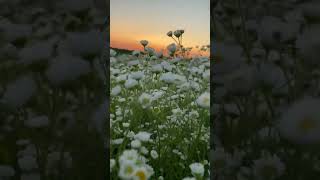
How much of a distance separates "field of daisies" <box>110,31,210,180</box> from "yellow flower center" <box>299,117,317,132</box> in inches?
10.2

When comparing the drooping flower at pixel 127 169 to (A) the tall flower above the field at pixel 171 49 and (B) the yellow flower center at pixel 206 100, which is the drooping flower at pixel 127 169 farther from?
(A) the tall flower above the field at pixel 171 49

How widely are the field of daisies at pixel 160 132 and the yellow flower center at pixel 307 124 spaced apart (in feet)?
0.85

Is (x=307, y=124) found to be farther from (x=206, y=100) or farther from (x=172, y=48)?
(x=172, y=48)

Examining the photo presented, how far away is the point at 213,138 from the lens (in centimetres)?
135

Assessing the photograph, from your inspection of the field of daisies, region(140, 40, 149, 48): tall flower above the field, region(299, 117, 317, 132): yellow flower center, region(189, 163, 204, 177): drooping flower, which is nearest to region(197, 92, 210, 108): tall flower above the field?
the field of daisies

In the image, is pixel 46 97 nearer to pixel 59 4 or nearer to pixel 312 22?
pixel 59 4

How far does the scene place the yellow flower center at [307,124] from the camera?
1.22m

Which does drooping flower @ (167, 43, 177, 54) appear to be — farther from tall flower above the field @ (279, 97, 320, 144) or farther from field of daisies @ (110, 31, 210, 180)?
tall flower above the field @ (279, 97, 320, 144)

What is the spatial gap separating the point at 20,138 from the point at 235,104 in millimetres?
494

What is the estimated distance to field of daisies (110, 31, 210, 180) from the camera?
140 cm

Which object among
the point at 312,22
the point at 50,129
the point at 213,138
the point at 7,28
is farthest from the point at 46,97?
the point at 312,22

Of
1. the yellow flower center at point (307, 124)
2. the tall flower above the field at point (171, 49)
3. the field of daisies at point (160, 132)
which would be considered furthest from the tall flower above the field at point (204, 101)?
the tall flower above the field at point (171, 49)

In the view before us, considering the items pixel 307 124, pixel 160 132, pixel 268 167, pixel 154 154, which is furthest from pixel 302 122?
pixel 160 132

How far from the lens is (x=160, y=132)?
6.67 ft
